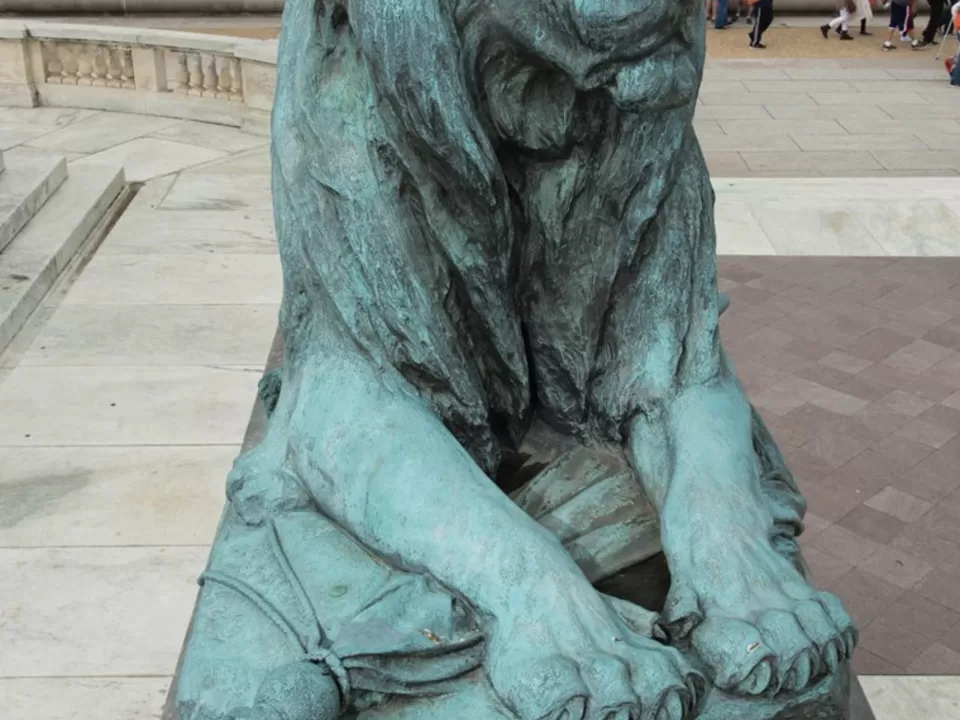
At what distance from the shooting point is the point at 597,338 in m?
2.12

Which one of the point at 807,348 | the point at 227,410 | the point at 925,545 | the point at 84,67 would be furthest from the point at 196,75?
the point at 925,545

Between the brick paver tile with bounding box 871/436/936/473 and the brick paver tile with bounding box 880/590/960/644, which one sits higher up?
the brick paver tile with bounding box 880/590/960/644

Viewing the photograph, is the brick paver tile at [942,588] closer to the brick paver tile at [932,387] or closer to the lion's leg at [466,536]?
the brick paver tile at [932,387]

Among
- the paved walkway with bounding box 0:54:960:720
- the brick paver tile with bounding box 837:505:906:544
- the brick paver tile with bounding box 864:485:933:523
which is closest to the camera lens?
the paved walkway with bounding box 0:54:960:720

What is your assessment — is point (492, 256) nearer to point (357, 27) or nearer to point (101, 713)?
point (357, 27)

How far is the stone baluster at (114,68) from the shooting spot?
948 centimetres

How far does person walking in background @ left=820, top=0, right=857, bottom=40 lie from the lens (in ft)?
45.9

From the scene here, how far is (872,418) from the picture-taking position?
192 inches

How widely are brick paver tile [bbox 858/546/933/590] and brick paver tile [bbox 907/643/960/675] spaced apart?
31cm

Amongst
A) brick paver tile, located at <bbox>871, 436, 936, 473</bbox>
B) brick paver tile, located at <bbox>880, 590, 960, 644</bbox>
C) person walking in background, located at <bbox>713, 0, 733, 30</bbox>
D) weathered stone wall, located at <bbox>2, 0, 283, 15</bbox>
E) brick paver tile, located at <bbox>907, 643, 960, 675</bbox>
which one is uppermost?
brick paver tile, located at <bbox>907, 643, 960, 675</bbox>

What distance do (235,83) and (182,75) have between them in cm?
44

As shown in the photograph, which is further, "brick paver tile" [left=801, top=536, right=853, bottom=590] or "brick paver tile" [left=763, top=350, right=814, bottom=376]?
"brick paver tile" [left=763, top=350, right=814, bottom=376]

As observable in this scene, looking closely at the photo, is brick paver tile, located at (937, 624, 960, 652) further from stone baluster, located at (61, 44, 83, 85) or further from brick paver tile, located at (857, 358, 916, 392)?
stone baluster, located at (61, 44, 83, 85)

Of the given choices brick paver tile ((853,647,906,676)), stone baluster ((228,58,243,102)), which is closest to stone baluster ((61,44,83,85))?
stone baluster ((228,58,243,102))
